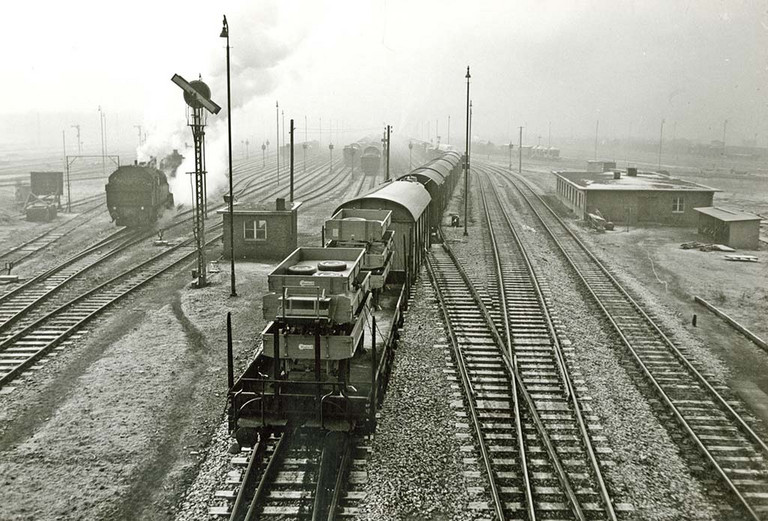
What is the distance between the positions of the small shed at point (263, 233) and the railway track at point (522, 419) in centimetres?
1068

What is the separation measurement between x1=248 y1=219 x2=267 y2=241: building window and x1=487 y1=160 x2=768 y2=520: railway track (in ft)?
45.4

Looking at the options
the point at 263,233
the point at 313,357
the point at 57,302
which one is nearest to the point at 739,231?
A: the point at 263,233

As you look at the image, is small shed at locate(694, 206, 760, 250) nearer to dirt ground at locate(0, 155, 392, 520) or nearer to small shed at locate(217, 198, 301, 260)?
small shed at locate(217, 198, 301, 260)

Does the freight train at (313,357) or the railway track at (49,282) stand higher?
the freight train at (313,357)

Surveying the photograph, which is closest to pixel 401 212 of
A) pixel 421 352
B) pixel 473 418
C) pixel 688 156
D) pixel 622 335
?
pixel 421 352

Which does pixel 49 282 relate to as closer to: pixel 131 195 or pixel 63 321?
pixel 63 321

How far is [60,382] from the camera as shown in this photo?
15094 mm

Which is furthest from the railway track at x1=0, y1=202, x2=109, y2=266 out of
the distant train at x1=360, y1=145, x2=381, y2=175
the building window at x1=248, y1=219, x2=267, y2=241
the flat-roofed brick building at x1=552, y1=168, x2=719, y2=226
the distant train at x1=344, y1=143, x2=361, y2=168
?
the distant train at x1=344, y1=143, x2=361, y2=168

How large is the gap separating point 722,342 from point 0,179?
71862 millimetres

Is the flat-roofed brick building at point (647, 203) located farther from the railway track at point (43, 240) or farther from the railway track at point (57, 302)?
the railway track at point (43, 240)

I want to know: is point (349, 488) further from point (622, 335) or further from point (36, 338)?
point (36, 338)

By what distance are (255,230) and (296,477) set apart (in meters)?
19.7

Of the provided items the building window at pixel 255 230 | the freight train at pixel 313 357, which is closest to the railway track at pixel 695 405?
the freight train at pixel 313 357

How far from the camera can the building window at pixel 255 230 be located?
2919 centimetres
